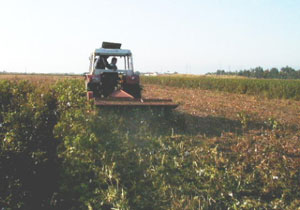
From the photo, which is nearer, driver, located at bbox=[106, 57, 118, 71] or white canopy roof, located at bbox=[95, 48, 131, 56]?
white canopy roof, located at bbox=[95, 48, 131, 56]

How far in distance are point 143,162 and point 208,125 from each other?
2926 mm

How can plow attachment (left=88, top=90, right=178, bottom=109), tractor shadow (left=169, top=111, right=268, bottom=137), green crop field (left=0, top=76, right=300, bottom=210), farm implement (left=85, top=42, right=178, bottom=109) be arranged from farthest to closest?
farm implement (left=85, top=42, right=178, bottom=109) → tractor shadow (left=169, top=111, right=268, bottom=137) → plow attachment (left=88, top=90, right=178, bottom=109) → green crop field (left=0, top=76, right=300, bottom=210)

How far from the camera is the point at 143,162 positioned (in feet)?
16.6

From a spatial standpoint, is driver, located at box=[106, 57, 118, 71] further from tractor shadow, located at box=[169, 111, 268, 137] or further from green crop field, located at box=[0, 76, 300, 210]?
tractor shadow, located at box=[169, 111, 268, 137]

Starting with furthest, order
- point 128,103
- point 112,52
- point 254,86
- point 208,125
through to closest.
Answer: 1. point 254,86
2. point 112,52
3. point 208,125
4. point 128,103

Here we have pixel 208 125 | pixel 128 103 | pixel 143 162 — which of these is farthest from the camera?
pixel 208 125

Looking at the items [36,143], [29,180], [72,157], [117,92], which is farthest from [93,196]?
[117,92]

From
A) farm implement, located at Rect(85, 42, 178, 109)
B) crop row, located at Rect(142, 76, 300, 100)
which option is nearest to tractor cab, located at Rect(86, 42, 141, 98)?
farm implement, located at Rect(85, 42, 178, 109)

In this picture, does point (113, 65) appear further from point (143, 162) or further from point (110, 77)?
point (143, 162)

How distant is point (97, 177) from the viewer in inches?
182

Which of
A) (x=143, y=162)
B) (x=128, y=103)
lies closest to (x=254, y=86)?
(x=128, y=103)

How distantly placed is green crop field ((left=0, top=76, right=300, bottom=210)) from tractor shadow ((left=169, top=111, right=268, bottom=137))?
2cm

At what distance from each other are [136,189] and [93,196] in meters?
0.60

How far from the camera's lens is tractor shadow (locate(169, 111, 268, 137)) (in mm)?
6832
